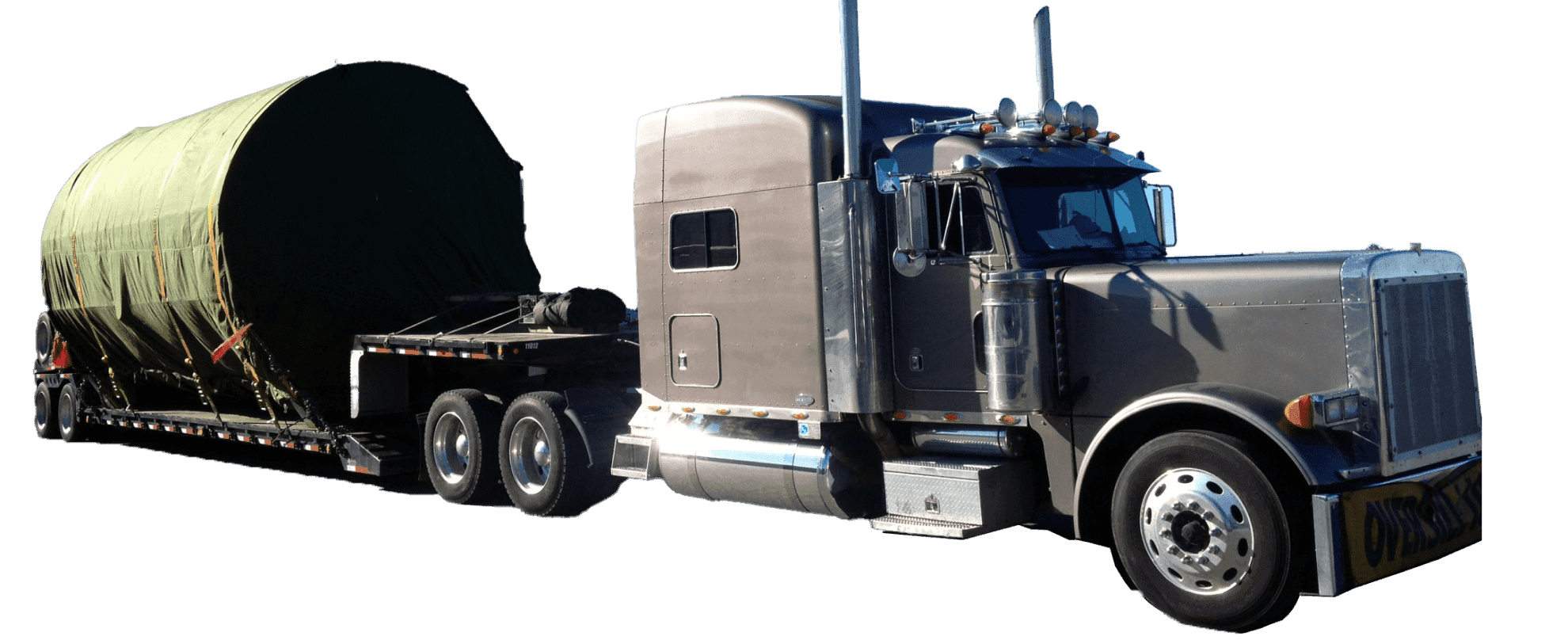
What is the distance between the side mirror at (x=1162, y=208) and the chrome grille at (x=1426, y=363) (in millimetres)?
2010

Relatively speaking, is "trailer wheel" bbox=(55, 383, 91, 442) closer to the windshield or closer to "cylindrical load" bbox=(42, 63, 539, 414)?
"cylindrical load" bbox=(42, 63, 539, 414)

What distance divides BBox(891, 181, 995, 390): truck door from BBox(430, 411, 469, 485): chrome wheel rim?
508 centimetres

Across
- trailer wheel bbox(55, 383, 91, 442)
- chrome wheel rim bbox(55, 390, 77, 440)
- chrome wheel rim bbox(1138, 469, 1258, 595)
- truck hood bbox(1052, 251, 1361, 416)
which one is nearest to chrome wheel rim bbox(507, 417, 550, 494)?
truck hood bbox(1052, 251, 1361, 416)

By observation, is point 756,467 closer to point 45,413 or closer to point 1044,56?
point 1044,56

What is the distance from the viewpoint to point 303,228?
12727 mm

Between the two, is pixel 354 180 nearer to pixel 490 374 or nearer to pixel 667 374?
pixel 490 374

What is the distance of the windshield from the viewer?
8.17 meters

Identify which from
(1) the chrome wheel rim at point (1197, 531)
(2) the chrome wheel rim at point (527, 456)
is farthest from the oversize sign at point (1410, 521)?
(2) the chrome wheel rim at point (527, 456)

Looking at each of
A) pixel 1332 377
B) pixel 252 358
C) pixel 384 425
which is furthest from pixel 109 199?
pixel 1332 377

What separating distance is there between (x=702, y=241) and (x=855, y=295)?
1.55m

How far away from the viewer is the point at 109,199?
14.9m

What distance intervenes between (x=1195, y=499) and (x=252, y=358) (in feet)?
31.5

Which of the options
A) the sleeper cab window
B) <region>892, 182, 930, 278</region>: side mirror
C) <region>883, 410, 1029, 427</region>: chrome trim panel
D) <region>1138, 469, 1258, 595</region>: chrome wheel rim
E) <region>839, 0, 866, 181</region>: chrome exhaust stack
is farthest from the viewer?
the sleeper cab window

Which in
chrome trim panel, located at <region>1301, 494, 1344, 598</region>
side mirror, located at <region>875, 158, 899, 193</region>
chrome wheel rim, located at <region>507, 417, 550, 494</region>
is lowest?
chrome trim panel, located at <region>1301, 494, 1344, 598</region>
